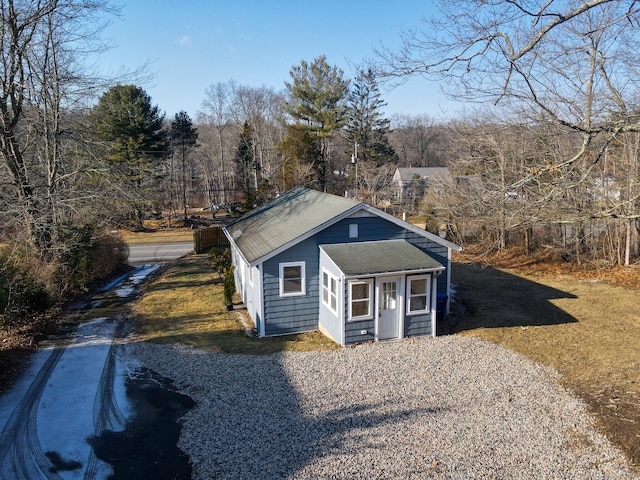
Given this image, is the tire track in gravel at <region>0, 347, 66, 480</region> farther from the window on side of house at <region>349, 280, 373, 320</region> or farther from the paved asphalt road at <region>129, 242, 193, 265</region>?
the paved asphalt road at <region>129, 242, 193, 265</region>

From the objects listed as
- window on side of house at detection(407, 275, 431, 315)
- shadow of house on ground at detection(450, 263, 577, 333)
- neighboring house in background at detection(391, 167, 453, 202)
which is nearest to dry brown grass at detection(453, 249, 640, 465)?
shadow of house on ground at detection(450, 263, 577, 333)

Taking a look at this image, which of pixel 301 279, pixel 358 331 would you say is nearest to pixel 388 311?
pixel 358 331

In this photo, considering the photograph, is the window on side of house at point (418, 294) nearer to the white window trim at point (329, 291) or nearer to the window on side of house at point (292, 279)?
the white window trim at point (329, 291)

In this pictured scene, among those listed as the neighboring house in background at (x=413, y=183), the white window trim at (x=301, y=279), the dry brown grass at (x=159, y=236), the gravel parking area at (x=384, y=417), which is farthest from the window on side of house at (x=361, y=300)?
the dry brown grass at (x=159, y=236)

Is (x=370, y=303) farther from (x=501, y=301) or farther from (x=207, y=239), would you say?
(x=207, y=239)

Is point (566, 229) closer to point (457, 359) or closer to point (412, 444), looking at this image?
point (457, 359)

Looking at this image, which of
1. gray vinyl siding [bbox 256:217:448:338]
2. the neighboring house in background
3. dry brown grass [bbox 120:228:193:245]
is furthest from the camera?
dry brown grass [bbox 120:228:193:245]

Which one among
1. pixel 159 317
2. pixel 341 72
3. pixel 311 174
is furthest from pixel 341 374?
pixel 341 72
